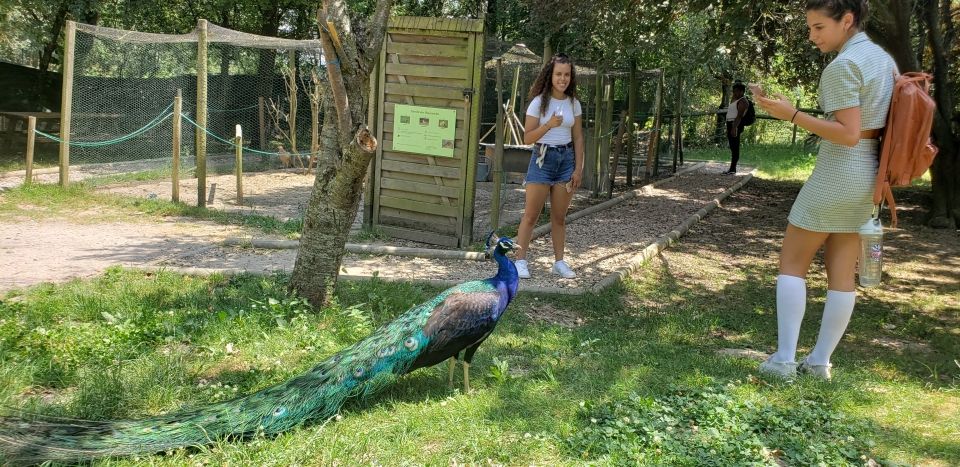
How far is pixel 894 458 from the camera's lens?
12.3 ft

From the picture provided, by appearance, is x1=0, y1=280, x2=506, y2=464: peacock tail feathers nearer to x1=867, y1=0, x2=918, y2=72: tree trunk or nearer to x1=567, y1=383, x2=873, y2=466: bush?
x1=567, y1=383, x2=873, y2=466: bush

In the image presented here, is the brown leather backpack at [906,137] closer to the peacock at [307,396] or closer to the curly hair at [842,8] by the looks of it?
the curly hair at [842,8]

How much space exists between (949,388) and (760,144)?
960 inches

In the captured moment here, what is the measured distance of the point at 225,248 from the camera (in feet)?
27.3

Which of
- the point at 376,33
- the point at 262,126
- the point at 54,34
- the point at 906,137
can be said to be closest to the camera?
the point at 906,137

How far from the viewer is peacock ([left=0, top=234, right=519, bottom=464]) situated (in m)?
3.25

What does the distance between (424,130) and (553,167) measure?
223cm

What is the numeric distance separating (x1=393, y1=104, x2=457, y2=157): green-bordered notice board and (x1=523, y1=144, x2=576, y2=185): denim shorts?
69.9 inches

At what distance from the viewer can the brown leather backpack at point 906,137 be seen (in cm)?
438

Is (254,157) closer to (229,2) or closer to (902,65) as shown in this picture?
(229,2)

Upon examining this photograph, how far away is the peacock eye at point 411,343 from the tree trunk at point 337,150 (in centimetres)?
155

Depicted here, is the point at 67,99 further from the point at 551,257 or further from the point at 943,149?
the point at 943,149

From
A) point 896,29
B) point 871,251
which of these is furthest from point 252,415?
point 896,29

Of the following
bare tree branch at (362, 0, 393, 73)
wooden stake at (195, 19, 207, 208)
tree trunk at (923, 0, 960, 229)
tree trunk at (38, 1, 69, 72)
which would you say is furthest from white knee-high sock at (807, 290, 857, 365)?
tree trunk at (38, 1, 69, 72)
